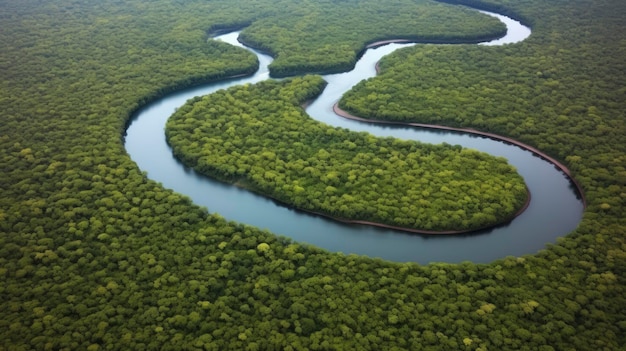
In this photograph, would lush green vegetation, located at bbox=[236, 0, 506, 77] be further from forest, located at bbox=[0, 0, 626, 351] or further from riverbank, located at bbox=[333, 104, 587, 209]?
riverbank, located at bbox=[333, 104, 587, 209]

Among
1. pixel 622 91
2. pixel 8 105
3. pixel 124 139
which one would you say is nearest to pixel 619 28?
A: pixel 622 91

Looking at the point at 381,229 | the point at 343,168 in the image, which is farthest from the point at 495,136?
the point at 381,229

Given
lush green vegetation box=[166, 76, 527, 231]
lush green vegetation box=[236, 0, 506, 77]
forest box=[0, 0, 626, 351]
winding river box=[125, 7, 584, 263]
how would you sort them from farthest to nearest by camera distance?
lush green vegetation box=[236, 0, 506, 77], lush green vegetation box=[166, 76, 527, 231], winding river box=[125, 7, 584, 263], forest box=[0, 0, 626, 351]

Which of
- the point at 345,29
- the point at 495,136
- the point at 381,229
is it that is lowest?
the point at 381,229

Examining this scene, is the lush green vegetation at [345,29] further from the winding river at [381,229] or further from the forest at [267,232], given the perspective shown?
the winding river at [381,229]

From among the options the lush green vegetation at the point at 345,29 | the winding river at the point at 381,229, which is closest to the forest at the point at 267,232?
the lush green vegetation at the point at 345,29

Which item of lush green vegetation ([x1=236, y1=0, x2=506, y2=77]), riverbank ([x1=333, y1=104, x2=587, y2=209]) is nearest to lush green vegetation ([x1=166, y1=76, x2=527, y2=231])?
riverbank ([x1=333, y1=104, x2=587, y2=209])

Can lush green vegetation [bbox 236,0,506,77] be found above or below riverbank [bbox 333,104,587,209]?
above

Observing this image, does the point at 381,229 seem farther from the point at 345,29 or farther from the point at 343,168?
the point at 345,29
